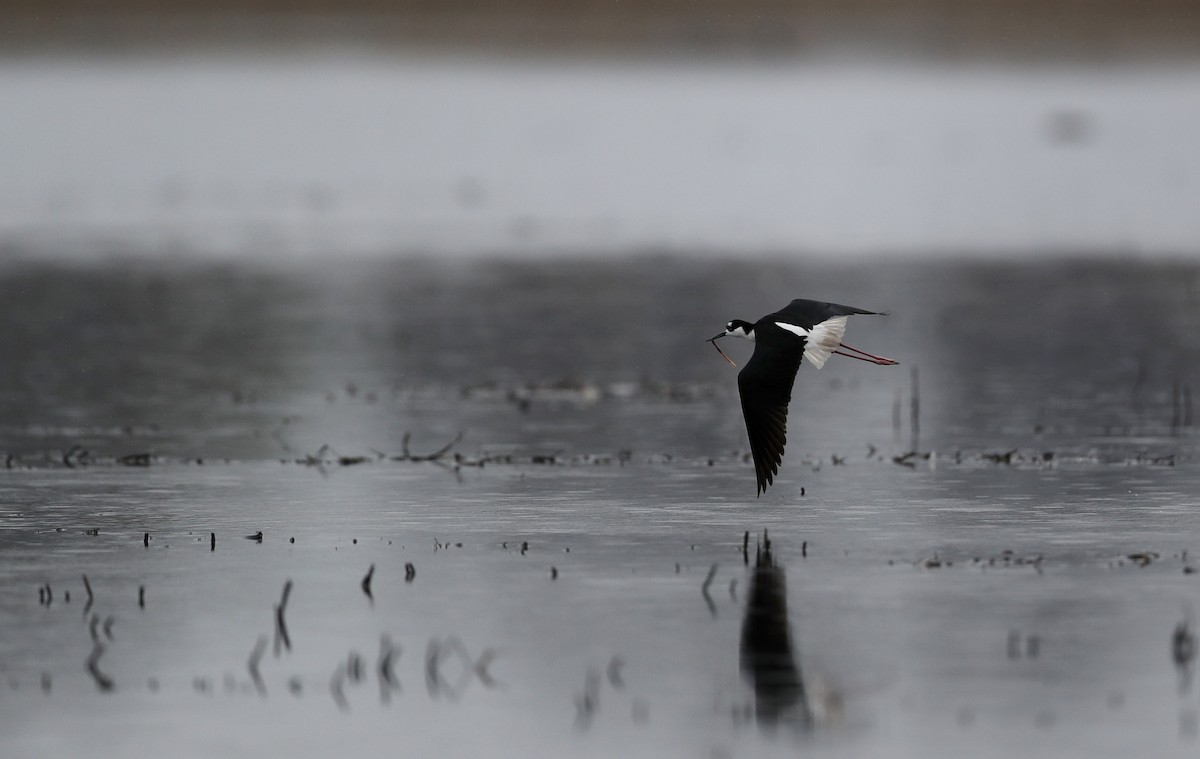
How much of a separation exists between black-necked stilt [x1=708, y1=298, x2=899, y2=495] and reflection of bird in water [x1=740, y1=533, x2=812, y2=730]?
1448 mm

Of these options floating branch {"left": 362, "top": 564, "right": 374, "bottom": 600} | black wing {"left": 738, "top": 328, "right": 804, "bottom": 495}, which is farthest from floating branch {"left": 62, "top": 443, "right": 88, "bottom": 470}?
floating branch {"left": 362, "top": 564, "right": 374, "bottom": 600}

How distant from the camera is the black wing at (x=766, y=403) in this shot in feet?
40.0

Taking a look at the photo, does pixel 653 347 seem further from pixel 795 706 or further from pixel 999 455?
pixel 795 706

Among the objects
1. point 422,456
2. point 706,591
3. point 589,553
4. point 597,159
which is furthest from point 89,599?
point 597,159

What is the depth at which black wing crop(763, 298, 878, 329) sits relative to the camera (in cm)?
1303

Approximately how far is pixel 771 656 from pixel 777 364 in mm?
3717

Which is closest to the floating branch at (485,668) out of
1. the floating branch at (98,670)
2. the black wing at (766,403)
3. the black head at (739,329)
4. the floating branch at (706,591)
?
the floating branch at (706,591)

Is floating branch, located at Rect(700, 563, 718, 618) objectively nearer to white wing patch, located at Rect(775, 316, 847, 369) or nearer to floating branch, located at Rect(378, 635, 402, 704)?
floating branch, located at Rect(378, 635, 402, 704)

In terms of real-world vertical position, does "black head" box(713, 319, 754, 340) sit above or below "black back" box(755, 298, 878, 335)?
below

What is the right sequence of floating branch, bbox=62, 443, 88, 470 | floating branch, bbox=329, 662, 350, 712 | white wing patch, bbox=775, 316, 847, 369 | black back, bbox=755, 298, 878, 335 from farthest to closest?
floating branch, bbox=62, 443, 88, 470 < black back, bbox=755, 298, 878, 335 < white wing patch, bbox=775, 316, 847, 369 < floating branch, bbox=329, 662, 350, 712

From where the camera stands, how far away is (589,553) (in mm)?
11258

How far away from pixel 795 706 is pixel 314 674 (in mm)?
1847

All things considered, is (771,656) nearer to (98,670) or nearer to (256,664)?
(256,664)

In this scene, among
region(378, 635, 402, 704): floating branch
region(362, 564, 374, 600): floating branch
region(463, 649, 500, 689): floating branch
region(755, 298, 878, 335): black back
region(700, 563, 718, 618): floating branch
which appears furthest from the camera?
region(755, 298, 878, 335): black back
